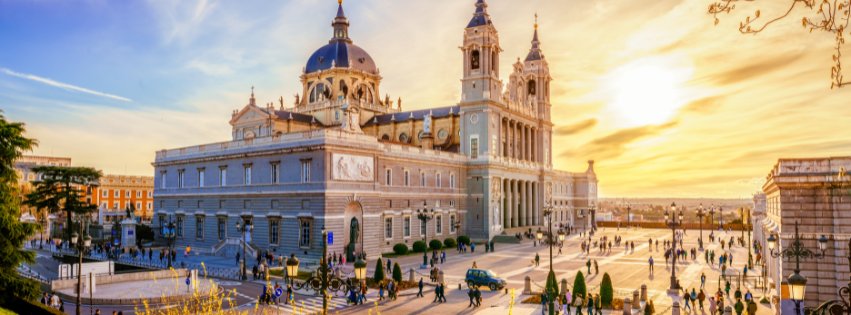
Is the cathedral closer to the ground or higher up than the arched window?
closer to the ground

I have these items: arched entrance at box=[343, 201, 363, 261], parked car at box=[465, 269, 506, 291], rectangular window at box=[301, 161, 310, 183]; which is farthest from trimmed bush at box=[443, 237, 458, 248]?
parked car at box=[465, 269, 506, 291]

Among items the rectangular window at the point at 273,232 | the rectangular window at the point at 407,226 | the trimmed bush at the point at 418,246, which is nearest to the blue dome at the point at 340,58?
the rectangular window at the point at 407,226

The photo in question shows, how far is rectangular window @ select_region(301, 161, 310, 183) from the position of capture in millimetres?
48281

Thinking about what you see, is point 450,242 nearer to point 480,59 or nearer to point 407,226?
point 407,226

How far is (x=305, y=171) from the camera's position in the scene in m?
48.6

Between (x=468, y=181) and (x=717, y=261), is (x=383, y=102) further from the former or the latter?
(x=717, y=261)

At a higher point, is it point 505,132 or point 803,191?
point 505,132

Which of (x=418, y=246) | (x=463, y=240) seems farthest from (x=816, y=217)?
(x=463, y=240)

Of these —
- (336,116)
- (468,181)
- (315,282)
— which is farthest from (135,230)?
(315,282)

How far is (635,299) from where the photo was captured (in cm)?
2897

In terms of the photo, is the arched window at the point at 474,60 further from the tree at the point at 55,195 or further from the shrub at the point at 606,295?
the shrub at the point at 606,295

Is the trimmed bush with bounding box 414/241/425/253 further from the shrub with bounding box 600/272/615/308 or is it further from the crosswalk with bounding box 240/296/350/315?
the shrub with bounding box 600/272/615/308

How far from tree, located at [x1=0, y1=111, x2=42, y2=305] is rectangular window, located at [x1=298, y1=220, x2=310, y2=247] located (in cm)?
2285

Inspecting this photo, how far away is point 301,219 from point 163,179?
2571 centimetres
